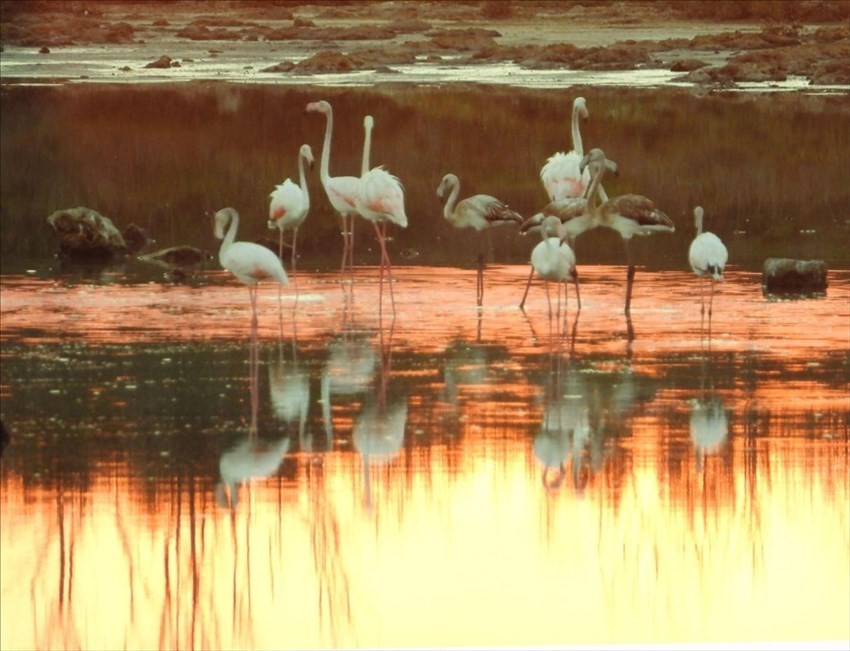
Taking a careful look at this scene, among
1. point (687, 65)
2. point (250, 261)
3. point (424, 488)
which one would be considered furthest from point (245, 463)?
point (687, 65)

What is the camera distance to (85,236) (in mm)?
10172

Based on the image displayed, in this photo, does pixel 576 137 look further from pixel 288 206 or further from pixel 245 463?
pixel 245 463

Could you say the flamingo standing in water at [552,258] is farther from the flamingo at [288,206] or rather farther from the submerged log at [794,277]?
the flamingo at [288,206]

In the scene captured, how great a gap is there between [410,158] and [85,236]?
2.30 m

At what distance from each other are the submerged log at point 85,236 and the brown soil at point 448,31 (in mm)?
754

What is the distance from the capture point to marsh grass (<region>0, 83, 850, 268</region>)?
→ 35.2 ft

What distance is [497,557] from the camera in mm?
6281

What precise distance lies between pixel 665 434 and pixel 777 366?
1024mm

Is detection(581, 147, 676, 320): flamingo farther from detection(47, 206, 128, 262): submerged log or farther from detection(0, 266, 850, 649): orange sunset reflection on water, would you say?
detection(47, 206, 128, 262): submerged log

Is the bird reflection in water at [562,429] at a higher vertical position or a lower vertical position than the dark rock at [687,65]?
lower

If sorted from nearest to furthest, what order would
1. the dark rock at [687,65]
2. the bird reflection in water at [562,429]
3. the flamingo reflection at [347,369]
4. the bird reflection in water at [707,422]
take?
the bird reflection in water at [562,429] < the bird reflection in water at [707,422] < the flamingo reflection at [347,369] < the dark rock at [687,65]

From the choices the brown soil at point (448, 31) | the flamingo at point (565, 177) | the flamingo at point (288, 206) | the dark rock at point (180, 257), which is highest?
the brown soil at point (448, 31)

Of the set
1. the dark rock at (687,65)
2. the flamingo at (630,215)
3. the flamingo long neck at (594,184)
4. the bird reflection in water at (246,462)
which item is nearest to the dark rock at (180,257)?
the flamingo long neck at (594,184)

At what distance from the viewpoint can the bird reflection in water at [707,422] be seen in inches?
273
